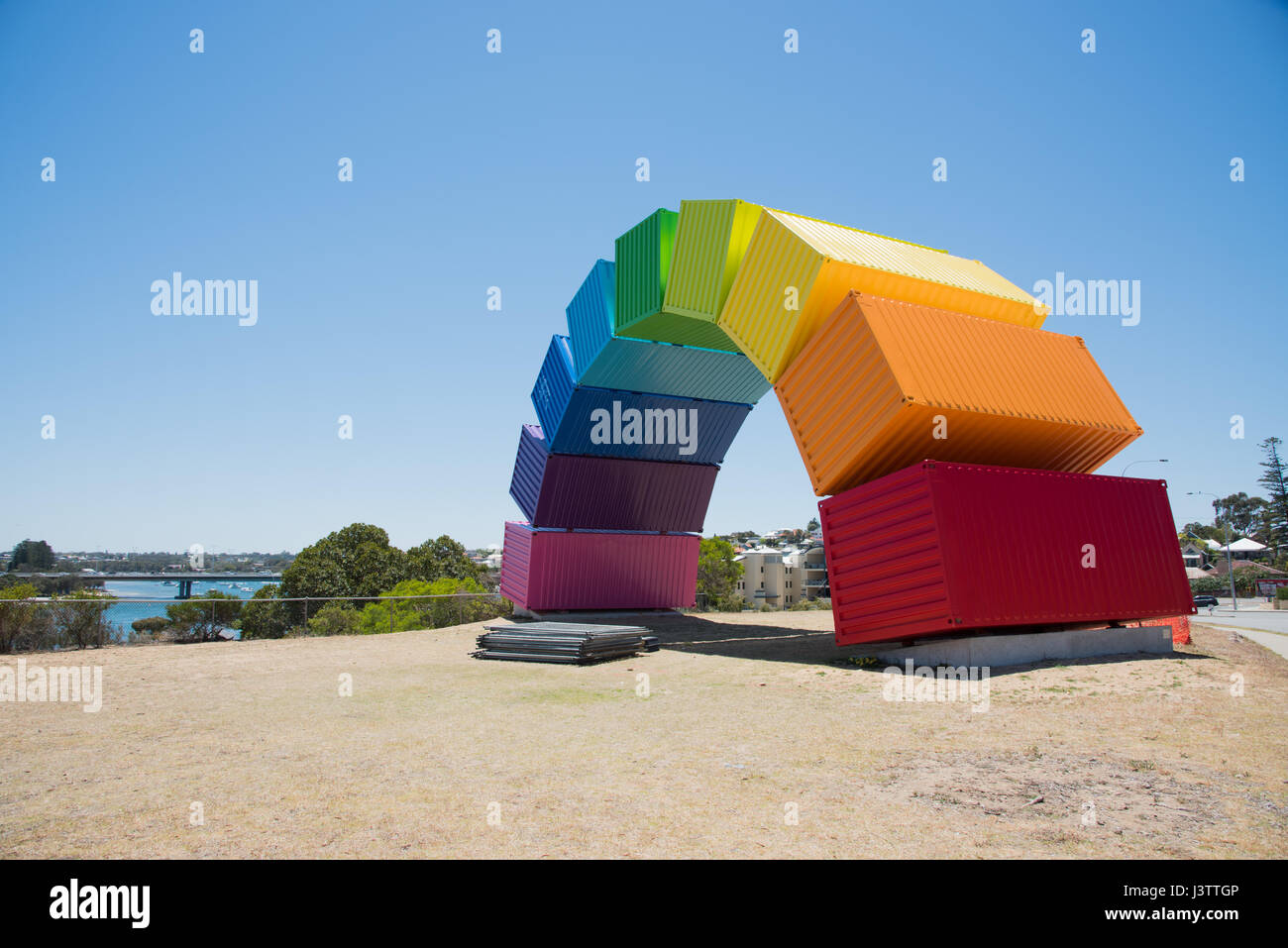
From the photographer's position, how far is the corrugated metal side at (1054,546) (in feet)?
39.5

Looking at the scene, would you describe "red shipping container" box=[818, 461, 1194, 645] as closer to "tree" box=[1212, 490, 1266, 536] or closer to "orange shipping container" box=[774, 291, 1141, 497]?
"orange shipping container" box=[774, 291, 1141, 497]

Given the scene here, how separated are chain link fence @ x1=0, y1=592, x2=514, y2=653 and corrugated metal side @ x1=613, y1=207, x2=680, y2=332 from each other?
38.5ft

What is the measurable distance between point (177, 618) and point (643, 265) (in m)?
17.2

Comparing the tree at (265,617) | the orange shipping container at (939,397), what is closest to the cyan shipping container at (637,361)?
the orange shipping container at (939,397)

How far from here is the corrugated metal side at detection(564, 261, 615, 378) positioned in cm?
2192

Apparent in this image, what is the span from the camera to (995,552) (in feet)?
40.3

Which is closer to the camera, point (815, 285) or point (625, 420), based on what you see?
point (815, 285)

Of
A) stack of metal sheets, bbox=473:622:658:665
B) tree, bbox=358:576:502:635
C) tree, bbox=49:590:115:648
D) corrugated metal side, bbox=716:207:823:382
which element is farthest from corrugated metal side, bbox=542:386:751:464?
tree, bbox=49:590:115:648

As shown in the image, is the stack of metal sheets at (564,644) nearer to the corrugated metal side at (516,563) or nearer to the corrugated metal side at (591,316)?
the corrugated metal side at (516,563)

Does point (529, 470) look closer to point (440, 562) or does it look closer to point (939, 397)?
point (939, 397)

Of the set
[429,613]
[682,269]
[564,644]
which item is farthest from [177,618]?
[682,269]
